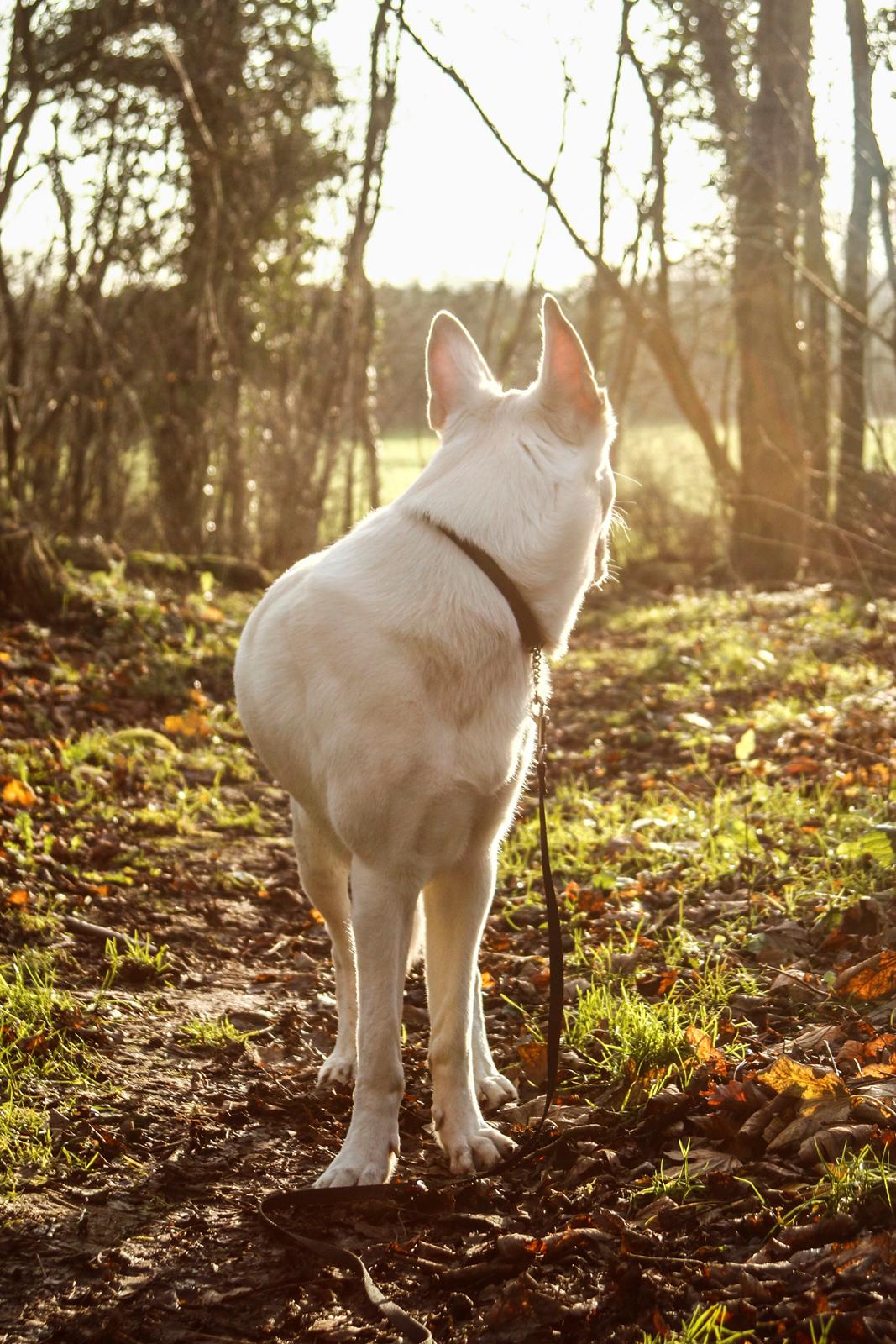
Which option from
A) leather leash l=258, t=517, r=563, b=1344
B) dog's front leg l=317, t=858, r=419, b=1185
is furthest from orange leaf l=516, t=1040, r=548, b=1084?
dog's front leg l=317, t=858, r=419, b=1185

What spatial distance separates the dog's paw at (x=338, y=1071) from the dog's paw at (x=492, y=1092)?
424 millimetres

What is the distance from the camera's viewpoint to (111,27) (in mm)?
10336

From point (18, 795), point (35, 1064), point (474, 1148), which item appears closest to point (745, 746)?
point (474, 1148)

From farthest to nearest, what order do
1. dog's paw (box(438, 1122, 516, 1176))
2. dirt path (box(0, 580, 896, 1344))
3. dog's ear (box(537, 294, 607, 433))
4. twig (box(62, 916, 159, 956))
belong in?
1. twig (box(62, 916, 159, 956))
2. dog's ear (box(537, 294, 607, 433))
3. dog's paw (box(438, 1122, 516, 1176))
4. dirt path (box(0, 580, 896, 1344))

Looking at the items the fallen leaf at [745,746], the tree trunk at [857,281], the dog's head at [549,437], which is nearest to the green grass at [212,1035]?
the dog's head at [549,437]

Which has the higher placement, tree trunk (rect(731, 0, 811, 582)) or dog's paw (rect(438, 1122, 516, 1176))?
tree trunk (rect(731, 0, 811, 582))

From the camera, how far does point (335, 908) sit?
3.83 m

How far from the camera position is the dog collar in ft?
10.2

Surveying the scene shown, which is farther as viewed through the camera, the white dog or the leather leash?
the white dog

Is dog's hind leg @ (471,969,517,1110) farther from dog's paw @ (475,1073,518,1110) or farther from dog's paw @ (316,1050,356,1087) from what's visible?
dog's paw @ (316,1050,356,1087)

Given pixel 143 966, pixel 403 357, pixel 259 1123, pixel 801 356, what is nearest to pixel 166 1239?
pixel 259 1123

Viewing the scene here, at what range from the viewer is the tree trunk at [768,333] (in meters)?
14.2

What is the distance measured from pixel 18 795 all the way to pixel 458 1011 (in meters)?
3.39

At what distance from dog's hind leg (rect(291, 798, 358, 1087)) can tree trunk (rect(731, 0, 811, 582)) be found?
11.4 metres
